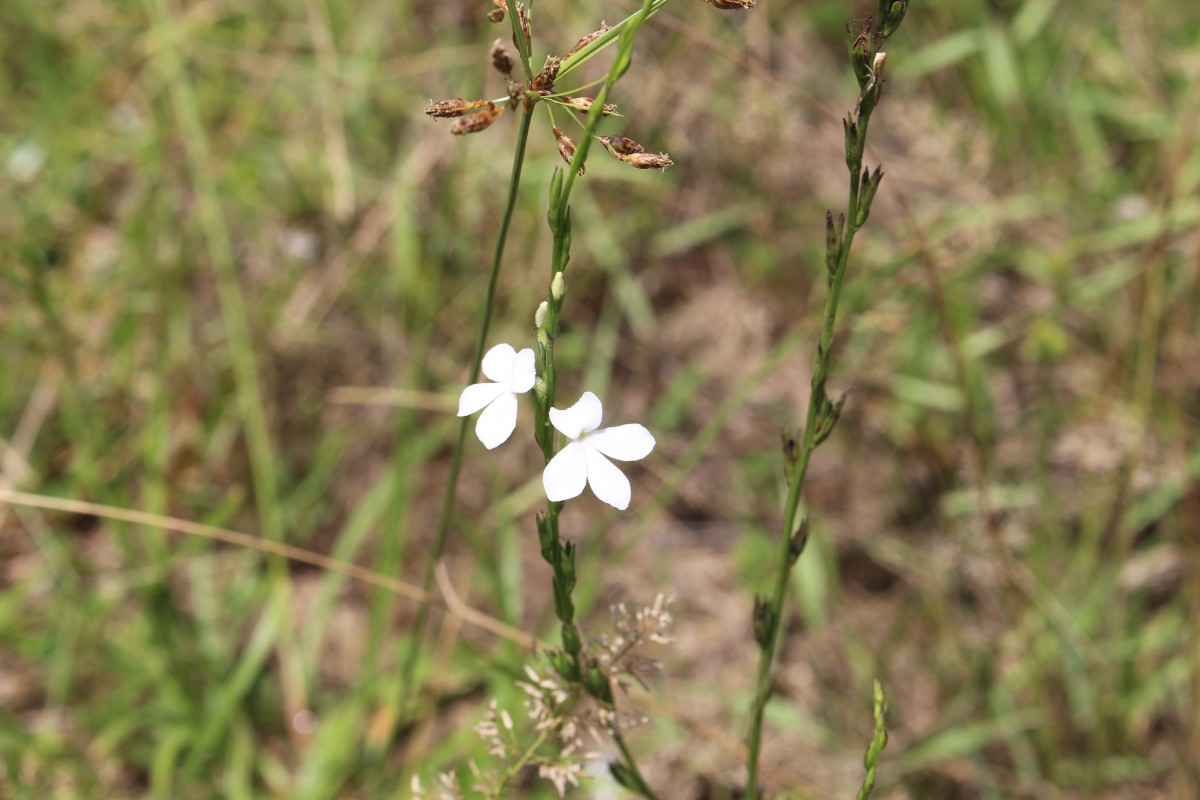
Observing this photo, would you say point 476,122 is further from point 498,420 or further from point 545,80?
point 498,420

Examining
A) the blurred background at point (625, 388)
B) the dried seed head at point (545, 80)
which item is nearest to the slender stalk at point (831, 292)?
the dried seed head at point (545, 80)

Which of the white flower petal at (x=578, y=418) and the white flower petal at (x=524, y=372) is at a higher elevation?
the white flower petal at (x=524, y=372)

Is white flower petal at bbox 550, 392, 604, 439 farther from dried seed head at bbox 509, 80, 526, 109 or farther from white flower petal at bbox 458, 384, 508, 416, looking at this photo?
dried seed head at bbox 509, 80, 526, 109

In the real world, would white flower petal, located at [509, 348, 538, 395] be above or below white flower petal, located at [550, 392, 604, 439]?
above

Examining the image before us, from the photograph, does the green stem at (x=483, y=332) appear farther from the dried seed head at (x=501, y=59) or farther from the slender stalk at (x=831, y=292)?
the slender stalk at (x=831, y=292)

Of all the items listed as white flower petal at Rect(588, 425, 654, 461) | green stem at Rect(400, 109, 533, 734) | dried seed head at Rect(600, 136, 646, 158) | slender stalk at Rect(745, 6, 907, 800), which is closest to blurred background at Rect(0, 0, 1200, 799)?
green stem at Rect(400, 109, 533, 734)

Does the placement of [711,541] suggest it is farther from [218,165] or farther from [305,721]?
[218,165]

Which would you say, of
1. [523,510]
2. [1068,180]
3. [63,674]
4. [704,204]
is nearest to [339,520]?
[523,510]
